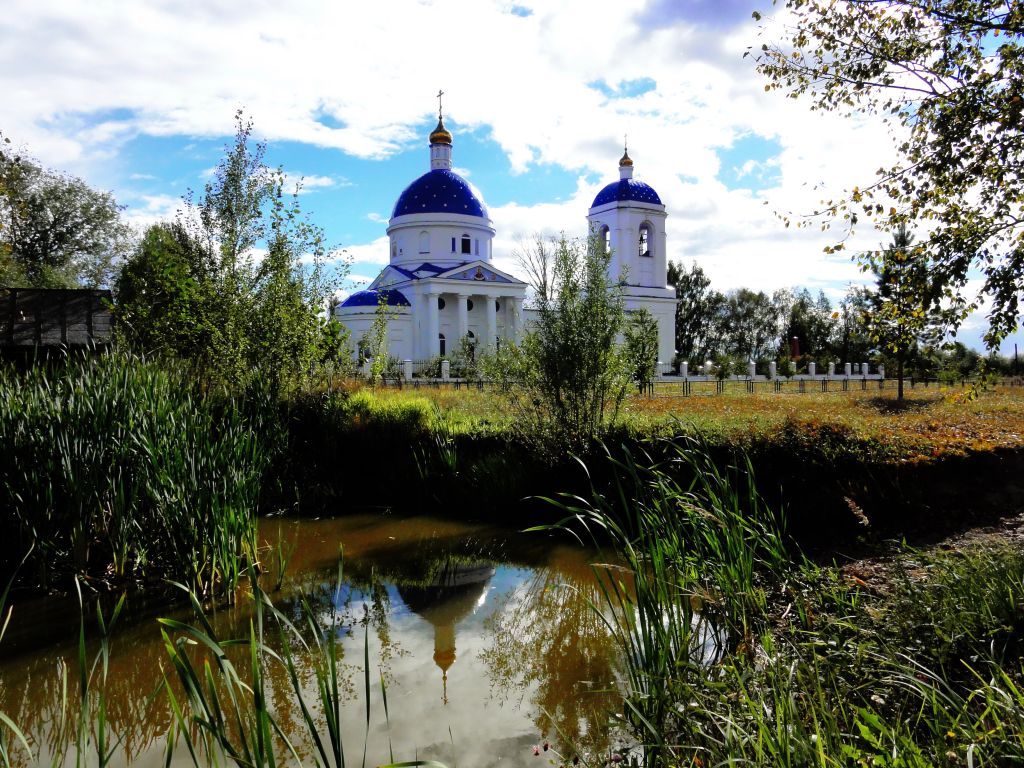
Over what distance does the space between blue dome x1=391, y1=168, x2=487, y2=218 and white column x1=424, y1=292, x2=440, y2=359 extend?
5560 mm

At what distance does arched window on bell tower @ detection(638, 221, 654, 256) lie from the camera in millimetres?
51559

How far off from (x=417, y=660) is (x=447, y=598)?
1.46 metres

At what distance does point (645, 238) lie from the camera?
52031mm

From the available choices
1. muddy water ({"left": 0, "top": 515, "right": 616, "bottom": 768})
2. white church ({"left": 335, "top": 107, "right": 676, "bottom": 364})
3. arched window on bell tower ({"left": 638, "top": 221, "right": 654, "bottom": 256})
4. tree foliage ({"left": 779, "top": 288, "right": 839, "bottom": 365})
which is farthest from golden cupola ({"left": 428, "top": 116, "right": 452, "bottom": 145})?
muddy water ({"left": 0, "top": 515, "right": 616, "bottom": 768})

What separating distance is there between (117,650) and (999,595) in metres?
5.33

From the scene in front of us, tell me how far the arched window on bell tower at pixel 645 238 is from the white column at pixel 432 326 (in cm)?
1409

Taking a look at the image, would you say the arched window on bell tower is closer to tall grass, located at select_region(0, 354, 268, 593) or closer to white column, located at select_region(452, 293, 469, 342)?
white column, located at select_region(452, 293, 469, 342)

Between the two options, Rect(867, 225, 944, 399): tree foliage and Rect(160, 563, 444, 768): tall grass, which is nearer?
Rect(160, 563, 444, 768): tall grass

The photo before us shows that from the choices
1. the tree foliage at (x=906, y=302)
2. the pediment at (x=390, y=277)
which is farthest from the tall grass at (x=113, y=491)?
the pediment at (x=390, y=277)

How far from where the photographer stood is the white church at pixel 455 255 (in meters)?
48.4

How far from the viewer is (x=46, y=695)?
4754 millimetres

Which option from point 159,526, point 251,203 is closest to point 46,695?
point 159,526

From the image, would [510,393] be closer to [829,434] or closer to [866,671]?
[829,434]

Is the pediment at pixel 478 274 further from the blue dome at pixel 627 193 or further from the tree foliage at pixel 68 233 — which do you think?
the tree foliage at pixel 68 233
